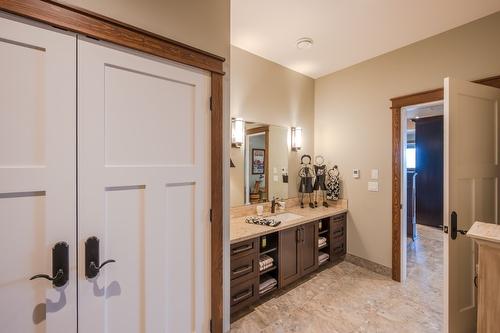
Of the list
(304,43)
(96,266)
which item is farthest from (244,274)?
(304,43)

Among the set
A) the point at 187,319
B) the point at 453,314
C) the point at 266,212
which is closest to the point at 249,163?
the point at 266,212

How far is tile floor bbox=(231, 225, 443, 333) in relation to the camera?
6.43 feet

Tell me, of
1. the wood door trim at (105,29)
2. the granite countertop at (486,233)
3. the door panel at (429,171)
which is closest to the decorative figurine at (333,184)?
the granite countertop at (486,233)

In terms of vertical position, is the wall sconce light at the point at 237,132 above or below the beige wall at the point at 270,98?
below

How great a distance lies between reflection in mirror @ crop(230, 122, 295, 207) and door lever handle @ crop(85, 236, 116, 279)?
1.62 m

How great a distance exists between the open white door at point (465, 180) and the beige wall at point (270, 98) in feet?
6.07

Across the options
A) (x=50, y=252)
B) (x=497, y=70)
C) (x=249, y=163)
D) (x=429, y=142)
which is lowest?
(x=50, y=252)

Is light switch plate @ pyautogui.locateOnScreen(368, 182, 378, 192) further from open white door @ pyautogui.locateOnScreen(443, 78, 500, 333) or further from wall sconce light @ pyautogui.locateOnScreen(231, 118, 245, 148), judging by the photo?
wall sconce light @ pyautogui.locateOnScreen(231, 118, 245, 148)

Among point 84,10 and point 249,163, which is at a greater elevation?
point 84,10

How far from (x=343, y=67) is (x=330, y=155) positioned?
127 cm

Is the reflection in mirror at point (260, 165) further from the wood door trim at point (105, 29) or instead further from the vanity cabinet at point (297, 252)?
the wood door trim at point (105, 29)

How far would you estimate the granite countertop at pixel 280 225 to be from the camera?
2.10 metres

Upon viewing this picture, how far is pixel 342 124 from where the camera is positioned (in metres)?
3.29

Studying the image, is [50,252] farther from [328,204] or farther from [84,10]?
[328,204]
